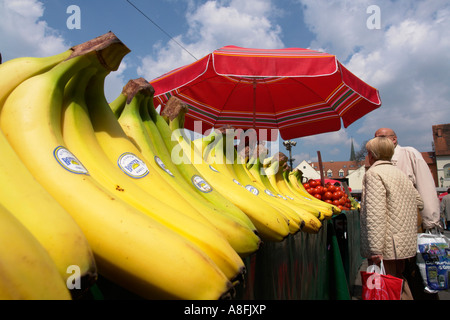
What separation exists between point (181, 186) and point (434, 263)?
2746 millimetres

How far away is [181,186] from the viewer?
118 cm

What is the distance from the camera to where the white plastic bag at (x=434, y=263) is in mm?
2811

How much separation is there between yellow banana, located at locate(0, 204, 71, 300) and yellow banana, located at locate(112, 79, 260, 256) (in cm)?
53

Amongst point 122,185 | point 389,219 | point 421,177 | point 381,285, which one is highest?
point 421,177

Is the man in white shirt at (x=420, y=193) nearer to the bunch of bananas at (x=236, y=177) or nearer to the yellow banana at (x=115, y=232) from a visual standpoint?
the bunch of bananas at (x=236, y=177)

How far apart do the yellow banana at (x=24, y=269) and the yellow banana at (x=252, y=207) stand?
3.23 feet

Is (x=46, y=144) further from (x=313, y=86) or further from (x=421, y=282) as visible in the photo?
(x=313, y=86)

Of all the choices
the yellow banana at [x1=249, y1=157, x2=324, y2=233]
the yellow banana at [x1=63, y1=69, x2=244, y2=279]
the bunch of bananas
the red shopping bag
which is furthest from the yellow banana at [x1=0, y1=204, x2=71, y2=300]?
the red shopping bag

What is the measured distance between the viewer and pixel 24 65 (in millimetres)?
1027

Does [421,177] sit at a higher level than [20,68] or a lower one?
lower

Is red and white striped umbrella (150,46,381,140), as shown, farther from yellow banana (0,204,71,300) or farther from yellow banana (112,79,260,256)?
yellow banana (0,204,71,300)

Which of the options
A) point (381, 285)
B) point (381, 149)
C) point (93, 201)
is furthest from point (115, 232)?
point (381, 149)

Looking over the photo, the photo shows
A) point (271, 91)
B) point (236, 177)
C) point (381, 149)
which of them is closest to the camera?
point (236, 177)

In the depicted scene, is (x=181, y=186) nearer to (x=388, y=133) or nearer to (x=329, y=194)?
(x=388, y=133)
